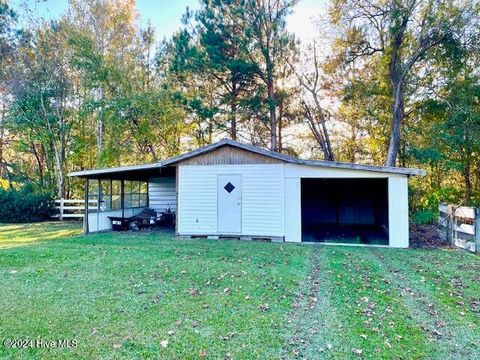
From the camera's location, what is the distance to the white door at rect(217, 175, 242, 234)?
31.2 feet

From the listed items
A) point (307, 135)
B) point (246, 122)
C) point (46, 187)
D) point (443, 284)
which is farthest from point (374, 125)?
point (46, 187)

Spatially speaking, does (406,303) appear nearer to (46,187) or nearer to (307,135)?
(307,135)

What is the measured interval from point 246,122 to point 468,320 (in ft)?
42.6

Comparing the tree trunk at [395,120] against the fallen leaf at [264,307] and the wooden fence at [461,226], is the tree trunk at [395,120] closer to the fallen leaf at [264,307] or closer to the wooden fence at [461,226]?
the wooden fence at [461,226]

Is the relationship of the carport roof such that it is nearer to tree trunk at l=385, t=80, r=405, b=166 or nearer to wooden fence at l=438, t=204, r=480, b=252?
A: wooden fence at l=438, t=204, r=480, b=252

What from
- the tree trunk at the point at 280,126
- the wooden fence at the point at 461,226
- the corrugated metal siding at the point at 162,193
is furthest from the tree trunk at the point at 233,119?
the wooden fence at the point at 461,226

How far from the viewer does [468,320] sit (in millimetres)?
3648

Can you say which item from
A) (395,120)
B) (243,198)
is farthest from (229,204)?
(395,120)

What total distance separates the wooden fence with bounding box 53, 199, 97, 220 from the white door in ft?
28.5

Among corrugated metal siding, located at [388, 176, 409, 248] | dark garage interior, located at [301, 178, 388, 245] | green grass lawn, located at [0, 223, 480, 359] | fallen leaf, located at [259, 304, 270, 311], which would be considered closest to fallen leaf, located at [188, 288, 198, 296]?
green grass lawn, located at [0, 223, 480, 359]

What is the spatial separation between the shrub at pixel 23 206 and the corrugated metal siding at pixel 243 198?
28.8 ft

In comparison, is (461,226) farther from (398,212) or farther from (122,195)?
(122,195)

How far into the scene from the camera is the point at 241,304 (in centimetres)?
411

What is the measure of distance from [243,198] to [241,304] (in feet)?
17.9
